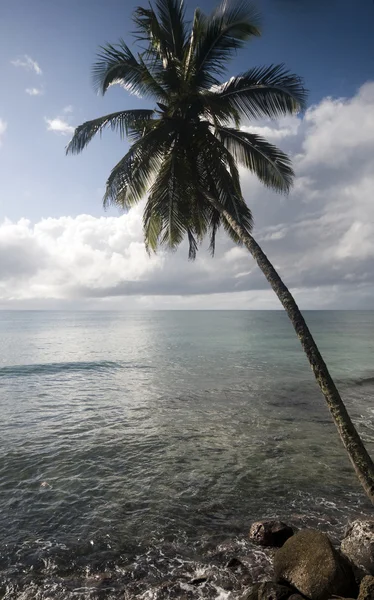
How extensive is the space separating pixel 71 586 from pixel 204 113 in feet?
41.2

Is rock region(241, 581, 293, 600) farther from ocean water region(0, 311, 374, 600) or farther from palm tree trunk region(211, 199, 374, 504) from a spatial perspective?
palm tree trunk region(211, 199, 374, 504)

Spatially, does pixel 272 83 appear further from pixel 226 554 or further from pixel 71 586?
pixel 71 586

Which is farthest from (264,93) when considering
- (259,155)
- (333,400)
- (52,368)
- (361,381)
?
(52,368)

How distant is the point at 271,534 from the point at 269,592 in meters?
2.00

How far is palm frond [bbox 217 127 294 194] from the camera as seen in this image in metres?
11.2

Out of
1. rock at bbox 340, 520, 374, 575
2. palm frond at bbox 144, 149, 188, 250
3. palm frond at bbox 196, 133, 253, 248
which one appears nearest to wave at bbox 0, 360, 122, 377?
palm frond at bbox 144, 149, 188, 250

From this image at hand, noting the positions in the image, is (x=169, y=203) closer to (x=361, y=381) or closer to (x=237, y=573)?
(x=237, y=573)

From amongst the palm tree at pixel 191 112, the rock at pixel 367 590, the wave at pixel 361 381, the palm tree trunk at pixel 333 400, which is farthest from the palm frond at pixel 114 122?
the wave at pixel 361 381

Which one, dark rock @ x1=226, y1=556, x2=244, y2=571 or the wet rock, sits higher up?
dark rock @ x1=226, y1=556, x2=244, y2=571

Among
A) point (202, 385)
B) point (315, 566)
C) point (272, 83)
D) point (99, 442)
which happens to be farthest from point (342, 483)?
point (202, 385)

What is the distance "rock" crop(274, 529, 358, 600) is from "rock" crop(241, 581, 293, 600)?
25 centimetres

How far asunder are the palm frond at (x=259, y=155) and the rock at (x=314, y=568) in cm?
998

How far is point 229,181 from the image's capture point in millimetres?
10914

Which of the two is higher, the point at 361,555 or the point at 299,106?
the point at 299,106
